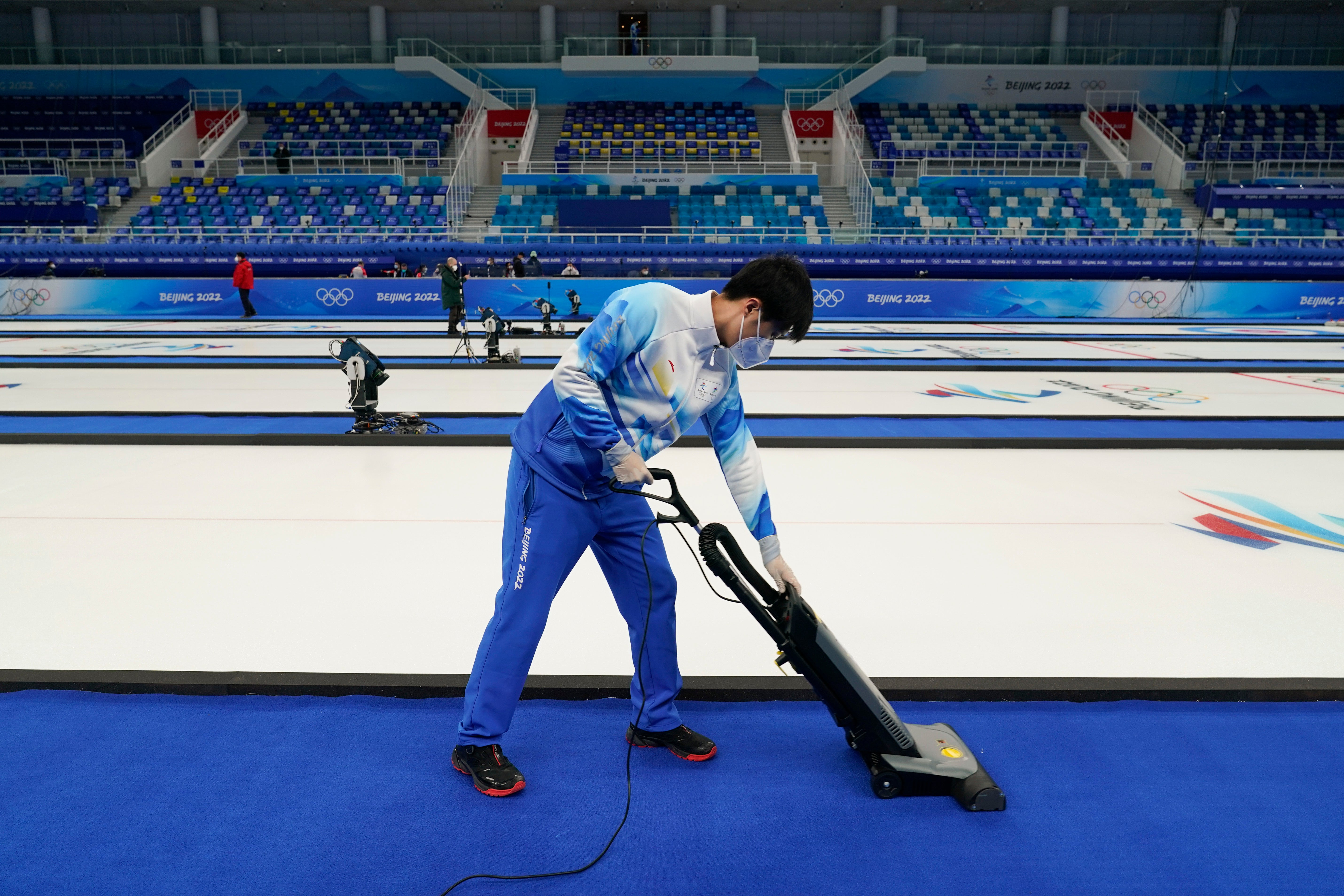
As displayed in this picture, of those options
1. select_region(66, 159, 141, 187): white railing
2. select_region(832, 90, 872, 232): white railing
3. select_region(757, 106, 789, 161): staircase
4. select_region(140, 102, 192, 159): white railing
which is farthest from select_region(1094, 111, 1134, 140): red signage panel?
select_region(66, 159, 141, 187): white railing

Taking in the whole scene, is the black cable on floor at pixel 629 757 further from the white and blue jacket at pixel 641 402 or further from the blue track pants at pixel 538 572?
the white and blue jacket at pixel 641 402

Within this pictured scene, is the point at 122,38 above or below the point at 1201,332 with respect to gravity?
above

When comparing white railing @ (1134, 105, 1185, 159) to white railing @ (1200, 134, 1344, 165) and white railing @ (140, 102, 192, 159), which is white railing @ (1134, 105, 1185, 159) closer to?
white railing @ (1200, 134, 1344, 165)

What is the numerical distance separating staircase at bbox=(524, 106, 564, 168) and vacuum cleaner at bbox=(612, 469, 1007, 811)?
2758cm

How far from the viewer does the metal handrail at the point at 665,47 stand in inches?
1166

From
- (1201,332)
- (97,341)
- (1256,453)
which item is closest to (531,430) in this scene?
(1256,453)

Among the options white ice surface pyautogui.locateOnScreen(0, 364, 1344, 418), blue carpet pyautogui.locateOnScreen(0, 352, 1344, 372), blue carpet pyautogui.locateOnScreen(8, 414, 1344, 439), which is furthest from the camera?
blue carpet pyautogui.locateOnScreen(0, 352, 1344, 372)

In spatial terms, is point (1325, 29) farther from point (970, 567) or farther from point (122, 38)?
point (122, 38)

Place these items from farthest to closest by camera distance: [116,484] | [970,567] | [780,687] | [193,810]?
[116,484]
[970,567]
[780,687]
[193,810]

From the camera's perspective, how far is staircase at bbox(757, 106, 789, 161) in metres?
→ 28.4

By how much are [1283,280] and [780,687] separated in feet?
78.8

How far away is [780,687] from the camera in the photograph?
2.87 m

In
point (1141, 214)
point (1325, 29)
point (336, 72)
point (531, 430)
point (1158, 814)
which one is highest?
point (1325, 29)

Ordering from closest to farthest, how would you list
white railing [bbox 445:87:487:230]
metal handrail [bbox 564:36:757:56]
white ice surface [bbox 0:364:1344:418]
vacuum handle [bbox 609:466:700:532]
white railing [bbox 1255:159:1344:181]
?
1. vacuum handle [bbox 609:466:700:532]
2. white ice surface [bbox 0:364:1344:418]
3. white railing [bbox 445:87:487:230]
4. white railing [bbox 1255:159:1344:181]
5. metal handrail [bbox 564:36:757:56]
